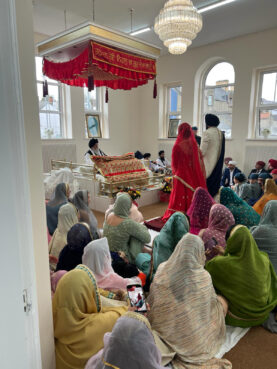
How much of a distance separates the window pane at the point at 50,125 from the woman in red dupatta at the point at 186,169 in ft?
14.9

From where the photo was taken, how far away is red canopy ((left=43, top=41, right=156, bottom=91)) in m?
3.79

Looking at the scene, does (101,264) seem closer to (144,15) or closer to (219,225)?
(219,225)

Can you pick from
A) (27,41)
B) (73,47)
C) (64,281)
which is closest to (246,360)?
(64,281)

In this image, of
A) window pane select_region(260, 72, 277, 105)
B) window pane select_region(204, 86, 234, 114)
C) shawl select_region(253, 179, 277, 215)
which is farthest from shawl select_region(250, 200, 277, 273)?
window pane select_region(204, 86, 234, 114)

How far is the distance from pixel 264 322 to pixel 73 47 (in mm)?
4171

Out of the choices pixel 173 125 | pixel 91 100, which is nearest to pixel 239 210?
pixel 173 125

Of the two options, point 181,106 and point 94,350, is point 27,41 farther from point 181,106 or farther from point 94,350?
point 181,106

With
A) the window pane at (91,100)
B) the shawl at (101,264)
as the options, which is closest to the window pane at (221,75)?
the window pane at (91,100)

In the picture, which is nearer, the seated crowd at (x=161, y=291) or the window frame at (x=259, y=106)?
the seated crowd at (x=161, y=291)

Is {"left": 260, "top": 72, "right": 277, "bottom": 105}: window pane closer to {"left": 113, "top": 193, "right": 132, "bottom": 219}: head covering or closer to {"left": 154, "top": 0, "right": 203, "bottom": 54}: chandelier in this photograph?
{"left": 154, "top": 0, "right": 203, "bottom": 54}: chandelier

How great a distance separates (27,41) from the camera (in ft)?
3.29

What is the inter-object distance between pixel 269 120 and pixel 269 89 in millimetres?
730

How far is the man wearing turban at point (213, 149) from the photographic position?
343 centimetres

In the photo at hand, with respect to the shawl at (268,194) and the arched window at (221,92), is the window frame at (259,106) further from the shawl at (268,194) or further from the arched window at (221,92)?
the shawl at (268,194)
